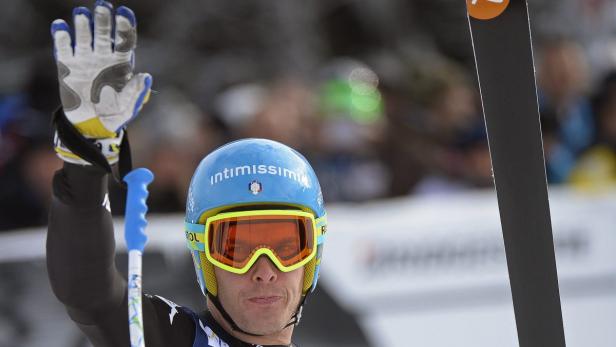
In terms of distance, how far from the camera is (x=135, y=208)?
311cm

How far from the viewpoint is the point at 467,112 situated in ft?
27.1

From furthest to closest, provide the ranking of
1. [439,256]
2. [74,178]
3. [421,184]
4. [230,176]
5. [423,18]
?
[423,18]
[421,184]
[439,256]
[230,176]
[74,178]

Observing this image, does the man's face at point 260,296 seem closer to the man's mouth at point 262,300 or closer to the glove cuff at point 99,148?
the man's mouth at point 262,300

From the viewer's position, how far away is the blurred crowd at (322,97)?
731cm

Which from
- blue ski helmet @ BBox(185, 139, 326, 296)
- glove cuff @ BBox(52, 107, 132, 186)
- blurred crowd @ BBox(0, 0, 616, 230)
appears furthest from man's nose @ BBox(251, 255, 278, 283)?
blurred crowd @ BBox(0, 0, 616, 230)

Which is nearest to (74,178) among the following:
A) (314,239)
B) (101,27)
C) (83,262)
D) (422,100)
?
(83,262)

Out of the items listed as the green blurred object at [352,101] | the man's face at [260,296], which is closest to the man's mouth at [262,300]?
the man's face at [260,296]

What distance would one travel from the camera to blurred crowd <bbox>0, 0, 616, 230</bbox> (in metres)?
7.31

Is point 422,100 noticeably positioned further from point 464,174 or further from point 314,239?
point 314,239

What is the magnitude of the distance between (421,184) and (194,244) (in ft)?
14.6

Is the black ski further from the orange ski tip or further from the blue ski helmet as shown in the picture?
the blue ski helmet

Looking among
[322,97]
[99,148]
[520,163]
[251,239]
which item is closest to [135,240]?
[99,148]

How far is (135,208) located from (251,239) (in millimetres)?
407

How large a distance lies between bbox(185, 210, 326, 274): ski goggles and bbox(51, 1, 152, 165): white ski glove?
51 centimetres
